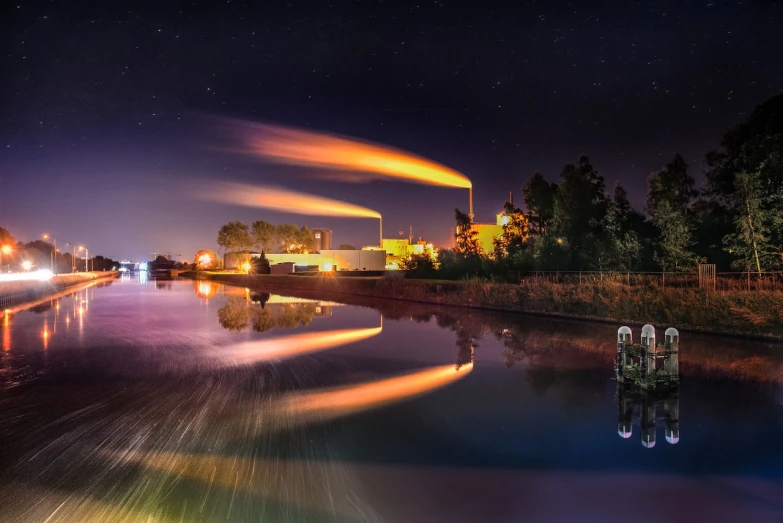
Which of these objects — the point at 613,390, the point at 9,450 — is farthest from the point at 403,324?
the point at 9,450

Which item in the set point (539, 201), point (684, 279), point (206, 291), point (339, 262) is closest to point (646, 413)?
point (684, 279)

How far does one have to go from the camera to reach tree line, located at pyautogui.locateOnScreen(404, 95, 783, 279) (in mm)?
23906

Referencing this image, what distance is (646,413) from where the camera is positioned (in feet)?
25.7

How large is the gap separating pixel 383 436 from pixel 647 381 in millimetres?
4793

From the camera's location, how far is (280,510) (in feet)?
15.4

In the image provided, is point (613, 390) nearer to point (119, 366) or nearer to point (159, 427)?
point (159, 427)

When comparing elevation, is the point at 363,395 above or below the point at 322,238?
below

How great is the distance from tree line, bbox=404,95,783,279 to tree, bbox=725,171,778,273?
39mm

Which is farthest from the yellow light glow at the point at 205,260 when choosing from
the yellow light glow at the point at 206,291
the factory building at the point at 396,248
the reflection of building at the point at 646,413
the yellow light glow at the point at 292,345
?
the reflection of building at the point at 646,413

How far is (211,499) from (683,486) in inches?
185

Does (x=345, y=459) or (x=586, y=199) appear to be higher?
(x=586, y=199)

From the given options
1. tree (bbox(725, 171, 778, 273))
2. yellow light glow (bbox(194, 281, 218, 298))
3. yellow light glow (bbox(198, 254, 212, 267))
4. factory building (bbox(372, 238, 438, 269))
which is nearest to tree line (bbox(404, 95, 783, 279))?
tree (bbox(725, 171, 778, 273))

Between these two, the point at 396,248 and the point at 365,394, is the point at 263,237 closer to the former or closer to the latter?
the point at 396,248

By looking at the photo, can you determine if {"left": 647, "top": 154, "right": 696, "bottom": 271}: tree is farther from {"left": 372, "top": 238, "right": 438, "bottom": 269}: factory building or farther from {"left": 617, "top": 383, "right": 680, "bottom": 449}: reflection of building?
{"left": 372, "top": 238, "right": 438, "bottom": 269}: factory building
